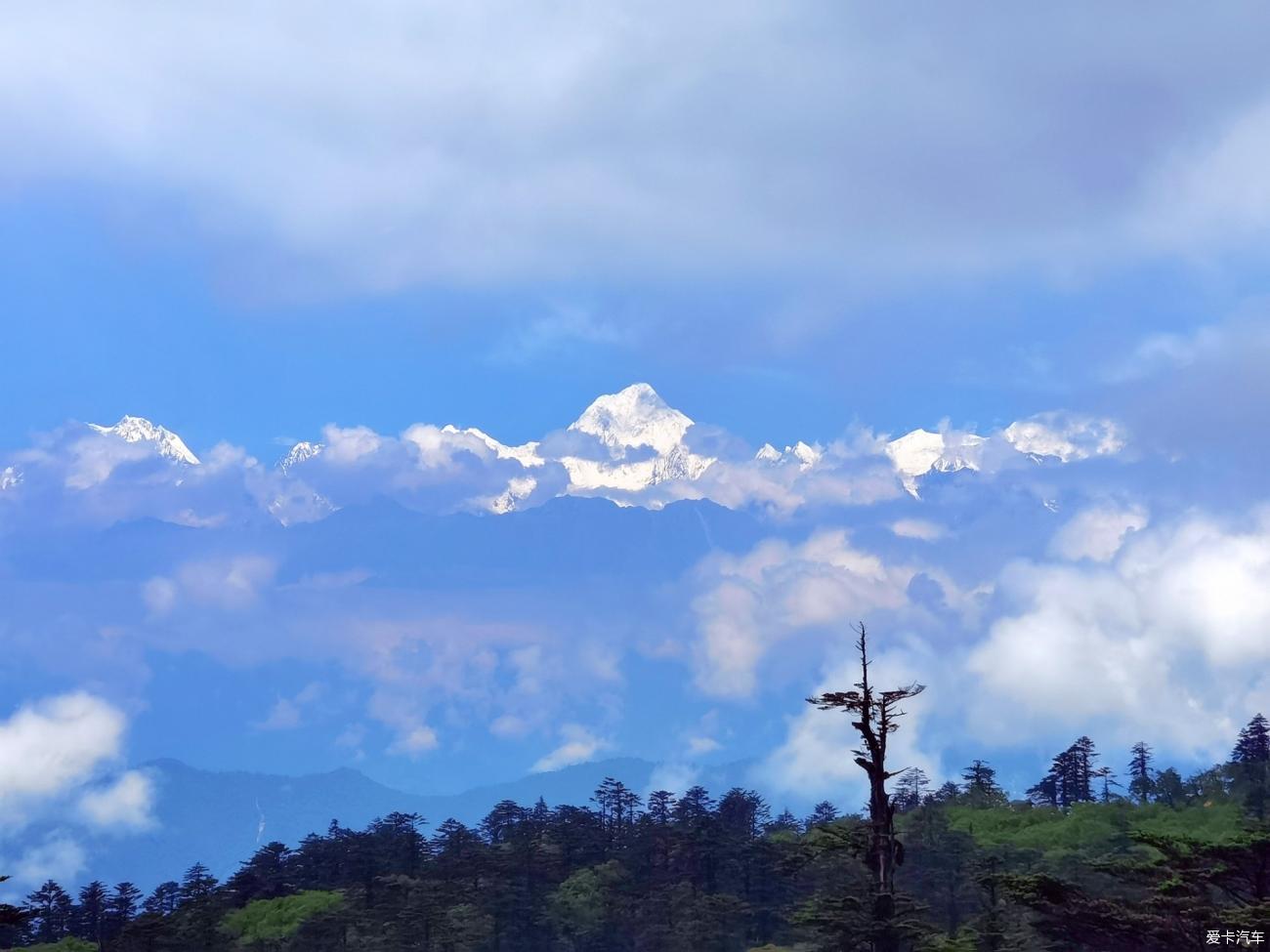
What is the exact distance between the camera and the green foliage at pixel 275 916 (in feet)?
401

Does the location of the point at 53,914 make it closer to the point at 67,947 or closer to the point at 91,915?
the point at 91,915

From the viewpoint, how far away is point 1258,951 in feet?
138

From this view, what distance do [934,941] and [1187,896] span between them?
398 inches

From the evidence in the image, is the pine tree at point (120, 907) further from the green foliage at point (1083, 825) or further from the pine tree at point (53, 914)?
the green foliage at point (1083, 825)

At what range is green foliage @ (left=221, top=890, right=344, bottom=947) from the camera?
122188 millimetres

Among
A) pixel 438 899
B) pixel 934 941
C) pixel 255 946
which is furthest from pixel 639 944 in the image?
pixel 934 941

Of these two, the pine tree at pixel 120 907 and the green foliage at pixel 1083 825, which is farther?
the pine tree at pixel 120 907

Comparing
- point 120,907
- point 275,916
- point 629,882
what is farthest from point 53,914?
point 629,882

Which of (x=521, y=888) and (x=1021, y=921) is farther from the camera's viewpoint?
(x=521, y=888)

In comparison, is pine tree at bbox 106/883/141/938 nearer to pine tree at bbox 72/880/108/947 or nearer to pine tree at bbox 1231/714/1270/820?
pine tree at bbox 72/880/108/947

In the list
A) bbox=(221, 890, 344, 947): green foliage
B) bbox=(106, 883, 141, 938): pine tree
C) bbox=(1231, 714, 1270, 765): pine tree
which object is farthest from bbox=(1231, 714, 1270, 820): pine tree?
bbox=(106, 883, 141, 938): pine tree

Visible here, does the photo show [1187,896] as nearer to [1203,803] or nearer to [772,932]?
[772,932]

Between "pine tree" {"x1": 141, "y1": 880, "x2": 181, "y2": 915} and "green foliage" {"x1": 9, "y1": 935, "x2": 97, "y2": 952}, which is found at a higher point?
"pine tree" {"x1": 141, "y1": 880, "x2": 181, "y2": 915}

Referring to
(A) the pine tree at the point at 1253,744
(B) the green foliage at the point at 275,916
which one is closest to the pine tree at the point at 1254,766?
(A) the pine tree at the point at 1253,744
